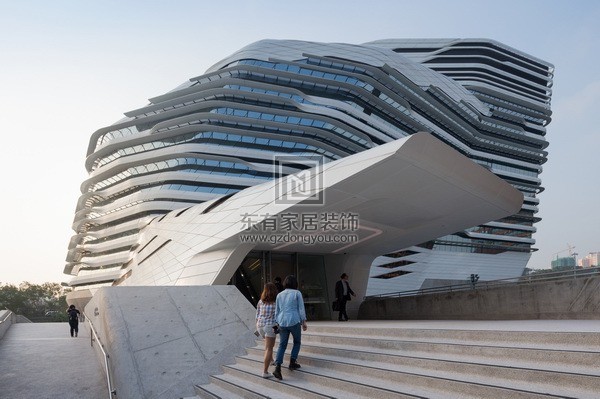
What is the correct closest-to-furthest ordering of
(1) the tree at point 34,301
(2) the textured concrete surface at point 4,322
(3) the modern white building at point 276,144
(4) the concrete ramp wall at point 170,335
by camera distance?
(4) the concrete ramp wall at point 170,335 < (2) the textured concrete surface at point 4,322 < (3) the modern white building at point 276,144 < (1) the tree at point 34,301

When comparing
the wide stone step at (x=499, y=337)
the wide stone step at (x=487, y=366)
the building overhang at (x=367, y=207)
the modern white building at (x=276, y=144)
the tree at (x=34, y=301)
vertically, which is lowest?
the tree at (x=34, y=301)

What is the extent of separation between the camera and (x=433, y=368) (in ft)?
17.4

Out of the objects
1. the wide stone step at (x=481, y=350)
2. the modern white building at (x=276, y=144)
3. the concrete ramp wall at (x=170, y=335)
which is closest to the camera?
the wide stone step at (x=481, y=350)

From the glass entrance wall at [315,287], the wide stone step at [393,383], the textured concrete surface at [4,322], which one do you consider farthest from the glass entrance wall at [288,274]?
the wide stone step at [393,383]

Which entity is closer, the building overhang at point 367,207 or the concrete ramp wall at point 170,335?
the concrete ramp wall at point 170,335

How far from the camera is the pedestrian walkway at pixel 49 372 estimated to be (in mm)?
7336

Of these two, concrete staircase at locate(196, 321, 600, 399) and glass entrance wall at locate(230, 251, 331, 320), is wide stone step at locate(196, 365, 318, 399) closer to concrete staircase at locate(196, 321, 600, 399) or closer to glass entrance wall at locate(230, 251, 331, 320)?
concrete staircase at locate(196, 321, 600, 399)

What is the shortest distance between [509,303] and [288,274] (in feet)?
23.0

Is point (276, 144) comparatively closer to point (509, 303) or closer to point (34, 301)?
point (509, 303)

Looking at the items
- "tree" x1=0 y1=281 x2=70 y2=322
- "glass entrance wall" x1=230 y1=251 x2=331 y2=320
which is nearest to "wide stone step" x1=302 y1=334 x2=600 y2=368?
"glass entrance wall" x1=230 y1=251 x2=331 y2=320

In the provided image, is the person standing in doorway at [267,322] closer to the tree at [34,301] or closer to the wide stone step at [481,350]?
the wide stone step at [481,350]

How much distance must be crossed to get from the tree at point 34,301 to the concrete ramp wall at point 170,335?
66370 mm

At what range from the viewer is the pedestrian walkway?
7.34m

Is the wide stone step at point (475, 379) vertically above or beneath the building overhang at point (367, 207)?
beneath
